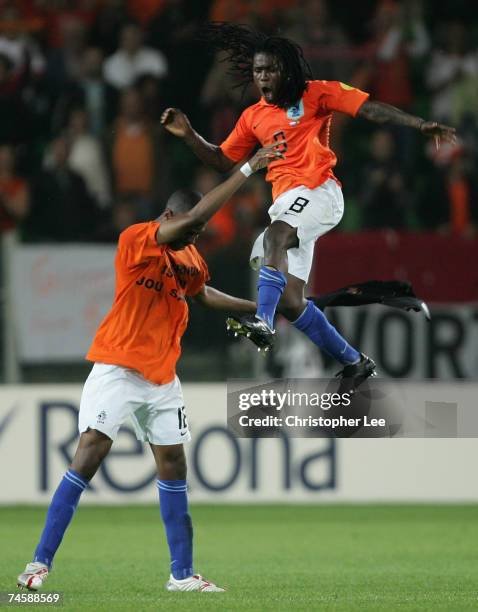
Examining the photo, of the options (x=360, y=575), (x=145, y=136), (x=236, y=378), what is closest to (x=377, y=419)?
(x=360, y=575)

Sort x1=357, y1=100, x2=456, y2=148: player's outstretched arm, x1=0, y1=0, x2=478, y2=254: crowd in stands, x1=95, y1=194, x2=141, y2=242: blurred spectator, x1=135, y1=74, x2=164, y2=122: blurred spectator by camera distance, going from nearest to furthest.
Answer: x1=357, y1=100, x2=456, y2=148: player's outstretched arm, x1=95, y1=194, x2=141, y2=242: blurred spectator, x1=0, y1=0, x2=478, y2=254: crowd in stands, x1=135, y1=74, x2=164, y2=122: blurred spectator

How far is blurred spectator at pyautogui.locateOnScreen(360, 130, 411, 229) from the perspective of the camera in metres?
13.8

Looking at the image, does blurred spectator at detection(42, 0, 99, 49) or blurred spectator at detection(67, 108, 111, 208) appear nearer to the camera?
blurred spectator at detection(67, 108, 111, 208)

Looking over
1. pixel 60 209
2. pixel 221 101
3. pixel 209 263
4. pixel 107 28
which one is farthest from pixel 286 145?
pixel 107 28

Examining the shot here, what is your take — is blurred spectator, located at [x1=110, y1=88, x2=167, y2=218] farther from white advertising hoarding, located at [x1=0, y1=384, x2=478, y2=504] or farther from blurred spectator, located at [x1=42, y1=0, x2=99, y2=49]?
white advertising hoarding, located at [x1=0, y1=384, x2=478, y2=504]

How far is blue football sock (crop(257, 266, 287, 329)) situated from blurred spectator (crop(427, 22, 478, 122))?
7740mm

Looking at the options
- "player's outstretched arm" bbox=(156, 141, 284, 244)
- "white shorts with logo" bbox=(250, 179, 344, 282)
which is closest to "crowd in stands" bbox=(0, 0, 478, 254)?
"white shorts with logo" bbox=(250, 179, 344, 282)

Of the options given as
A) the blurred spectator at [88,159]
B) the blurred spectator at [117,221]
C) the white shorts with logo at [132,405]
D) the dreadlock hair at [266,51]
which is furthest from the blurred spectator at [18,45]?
the white shorts with logo at [132,405]

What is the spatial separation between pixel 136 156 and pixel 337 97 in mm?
6523

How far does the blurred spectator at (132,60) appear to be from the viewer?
48.4 feet

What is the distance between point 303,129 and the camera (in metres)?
7.73

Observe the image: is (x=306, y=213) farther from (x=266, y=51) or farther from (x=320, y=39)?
(x=320, y=39)

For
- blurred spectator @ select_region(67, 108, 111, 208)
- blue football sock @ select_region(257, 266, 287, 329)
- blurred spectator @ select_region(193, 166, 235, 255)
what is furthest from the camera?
blurred spectator @ select_region(67, 108, 111, 208)

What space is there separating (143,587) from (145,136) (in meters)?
6.55
